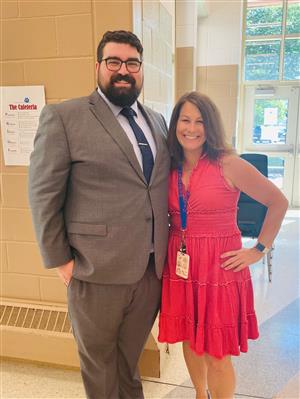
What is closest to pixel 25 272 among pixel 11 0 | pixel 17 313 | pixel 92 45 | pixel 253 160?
pixel 17 313

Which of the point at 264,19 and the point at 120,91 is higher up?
the point at 264,19

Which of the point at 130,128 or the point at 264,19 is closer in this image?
the point at 130,128

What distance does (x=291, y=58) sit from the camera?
21.7 ft

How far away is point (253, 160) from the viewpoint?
11.5ft

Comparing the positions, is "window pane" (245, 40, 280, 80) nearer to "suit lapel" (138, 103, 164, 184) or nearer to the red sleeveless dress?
"suit lapel" (138, 103, 164, 184)

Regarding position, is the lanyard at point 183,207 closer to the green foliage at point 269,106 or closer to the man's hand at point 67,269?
the man's hand at point 67,269

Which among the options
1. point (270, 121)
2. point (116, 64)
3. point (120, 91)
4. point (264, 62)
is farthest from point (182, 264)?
point (264, 62)

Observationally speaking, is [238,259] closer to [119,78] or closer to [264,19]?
[119,78]

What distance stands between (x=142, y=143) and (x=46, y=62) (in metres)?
0.85

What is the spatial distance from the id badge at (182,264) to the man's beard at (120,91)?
67 centimetres

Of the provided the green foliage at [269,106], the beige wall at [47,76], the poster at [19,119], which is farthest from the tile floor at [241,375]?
the green foliage at [269,106]

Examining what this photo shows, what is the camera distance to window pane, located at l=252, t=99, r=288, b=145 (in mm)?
6727

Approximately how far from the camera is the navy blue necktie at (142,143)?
4.67 ft

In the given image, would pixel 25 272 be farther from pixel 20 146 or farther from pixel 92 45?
pixel 92 45
